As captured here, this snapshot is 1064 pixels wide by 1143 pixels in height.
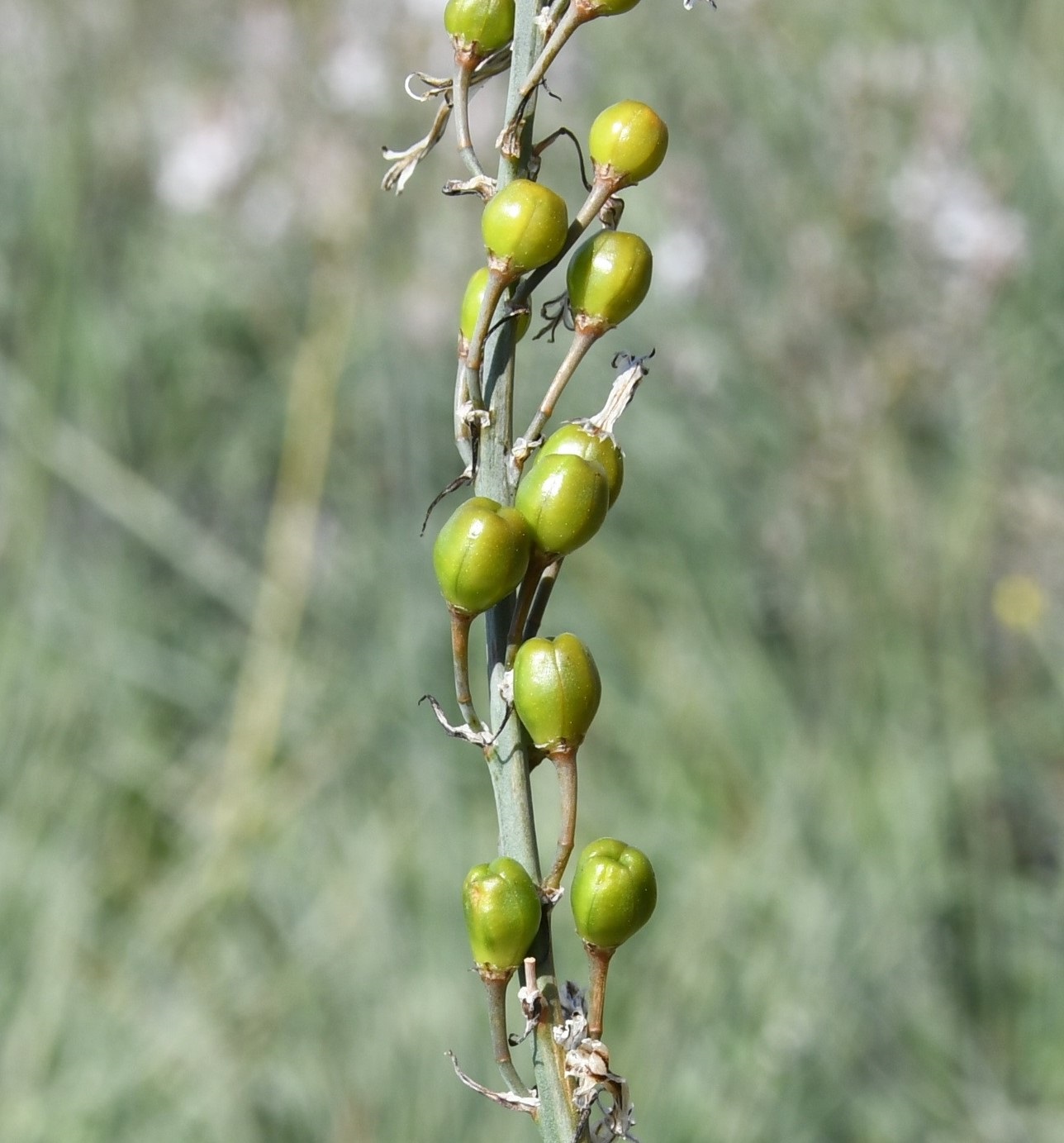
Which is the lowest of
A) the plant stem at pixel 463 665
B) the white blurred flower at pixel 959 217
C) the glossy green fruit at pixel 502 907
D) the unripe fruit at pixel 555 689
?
the glossy green fruit at pixel 502 907

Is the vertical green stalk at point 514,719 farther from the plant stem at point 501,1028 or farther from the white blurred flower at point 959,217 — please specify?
the white blurred flower at point 959,217

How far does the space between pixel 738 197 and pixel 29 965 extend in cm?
159

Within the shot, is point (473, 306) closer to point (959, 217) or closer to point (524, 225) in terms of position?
point (524, 225)

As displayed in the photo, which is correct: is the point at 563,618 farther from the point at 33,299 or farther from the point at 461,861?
the point at 33,299

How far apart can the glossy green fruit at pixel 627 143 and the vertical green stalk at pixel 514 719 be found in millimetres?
33

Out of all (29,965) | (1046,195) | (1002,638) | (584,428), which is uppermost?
(1046,195)

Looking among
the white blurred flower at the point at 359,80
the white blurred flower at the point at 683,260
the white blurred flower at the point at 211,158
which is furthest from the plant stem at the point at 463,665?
the white blurred flower at the point at 211,158

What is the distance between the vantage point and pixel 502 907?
415mm

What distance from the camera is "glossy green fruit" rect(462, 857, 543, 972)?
415mm

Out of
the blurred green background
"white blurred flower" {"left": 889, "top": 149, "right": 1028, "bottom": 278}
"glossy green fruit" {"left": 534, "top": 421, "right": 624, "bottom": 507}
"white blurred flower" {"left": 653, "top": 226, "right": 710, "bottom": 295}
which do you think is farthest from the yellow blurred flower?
"glossy green fruit" {"left": 534, "top": 421, "right": 624, "bottom": 507}

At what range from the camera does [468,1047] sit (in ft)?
5.21

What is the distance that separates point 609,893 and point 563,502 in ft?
0.42

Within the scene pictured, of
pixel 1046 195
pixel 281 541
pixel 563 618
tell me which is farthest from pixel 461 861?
pixel 1046 195

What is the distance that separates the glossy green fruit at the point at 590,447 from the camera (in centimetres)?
46
